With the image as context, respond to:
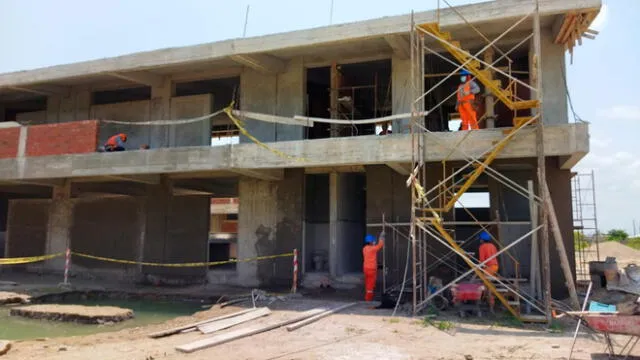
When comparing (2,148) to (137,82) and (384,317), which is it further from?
(384,317)

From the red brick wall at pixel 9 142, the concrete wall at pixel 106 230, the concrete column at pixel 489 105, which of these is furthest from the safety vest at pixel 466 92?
the red brick wall at pixel 9 142

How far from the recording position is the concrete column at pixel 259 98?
573 inches

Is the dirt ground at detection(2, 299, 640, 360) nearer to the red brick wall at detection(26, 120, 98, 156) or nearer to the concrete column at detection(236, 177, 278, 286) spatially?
the concrete column at detection(236, 177, 278, 286)

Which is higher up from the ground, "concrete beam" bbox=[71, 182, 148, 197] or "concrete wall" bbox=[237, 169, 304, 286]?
"concrete beam" bbox=[71, 182, 148, 197]

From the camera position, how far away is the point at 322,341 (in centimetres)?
808

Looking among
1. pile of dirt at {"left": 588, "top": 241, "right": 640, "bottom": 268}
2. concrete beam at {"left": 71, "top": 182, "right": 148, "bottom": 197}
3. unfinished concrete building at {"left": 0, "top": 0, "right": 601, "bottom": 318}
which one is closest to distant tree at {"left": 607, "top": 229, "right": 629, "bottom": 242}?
pile of dirt at {"left": 588, "top": 241, "right": 640, "bottom": 268}

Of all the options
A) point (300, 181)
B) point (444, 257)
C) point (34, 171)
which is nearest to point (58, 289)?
point (34, 171)

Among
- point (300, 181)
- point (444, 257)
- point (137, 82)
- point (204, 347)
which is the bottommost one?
point (204, 347)

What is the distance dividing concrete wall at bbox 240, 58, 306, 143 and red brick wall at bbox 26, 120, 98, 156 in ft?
13.9

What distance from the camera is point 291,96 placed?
1440 centimetres

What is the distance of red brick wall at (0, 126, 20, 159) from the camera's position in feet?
50.2

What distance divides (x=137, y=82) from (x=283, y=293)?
816 centimetres

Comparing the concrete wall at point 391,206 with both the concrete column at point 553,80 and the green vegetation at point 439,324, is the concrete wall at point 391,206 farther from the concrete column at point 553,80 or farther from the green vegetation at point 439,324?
the concrete column at point 553,80

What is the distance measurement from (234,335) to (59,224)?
38.9 ft
